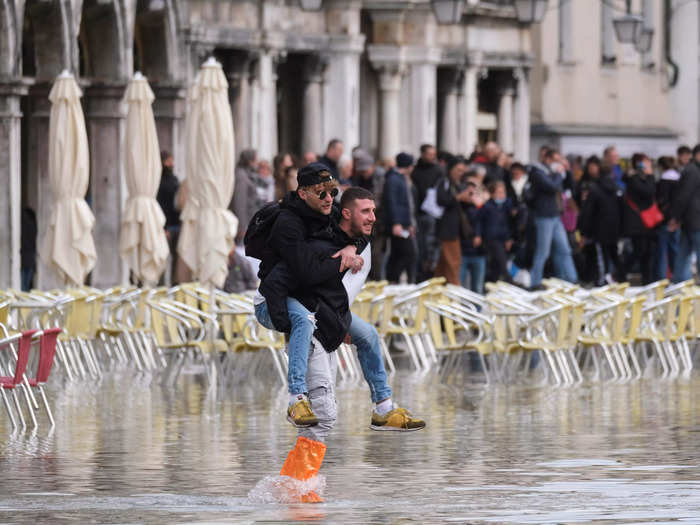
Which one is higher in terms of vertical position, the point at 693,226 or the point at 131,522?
the point at 693,226

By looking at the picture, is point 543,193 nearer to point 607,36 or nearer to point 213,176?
point 213,176

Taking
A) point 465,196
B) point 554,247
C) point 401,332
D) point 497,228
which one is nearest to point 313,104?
point 554,247

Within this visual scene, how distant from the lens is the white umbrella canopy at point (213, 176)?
22.4 metres

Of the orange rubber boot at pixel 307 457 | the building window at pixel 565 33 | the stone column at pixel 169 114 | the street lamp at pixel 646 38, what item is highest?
the building window at pixel 565 33

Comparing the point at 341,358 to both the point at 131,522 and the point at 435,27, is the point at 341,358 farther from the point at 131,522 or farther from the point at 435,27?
the point at 435,27

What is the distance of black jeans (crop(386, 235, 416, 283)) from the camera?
27.2 meters

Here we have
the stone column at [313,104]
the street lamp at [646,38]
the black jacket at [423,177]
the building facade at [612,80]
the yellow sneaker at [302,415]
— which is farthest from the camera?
the building facade at [612,80]

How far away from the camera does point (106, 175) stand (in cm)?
3127

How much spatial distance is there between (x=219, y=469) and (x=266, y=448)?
47.0 inches

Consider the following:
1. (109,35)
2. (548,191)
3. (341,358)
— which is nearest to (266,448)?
(341,358)

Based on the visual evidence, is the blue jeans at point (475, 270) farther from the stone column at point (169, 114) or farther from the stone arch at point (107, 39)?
the stone column at point (169, 114)

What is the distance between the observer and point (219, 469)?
530 inches

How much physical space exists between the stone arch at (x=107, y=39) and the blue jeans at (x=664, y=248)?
711 centimetres

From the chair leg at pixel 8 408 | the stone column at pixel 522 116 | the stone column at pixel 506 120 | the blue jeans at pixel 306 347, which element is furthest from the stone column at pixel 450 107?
the blue jeans at pixel 306 347
